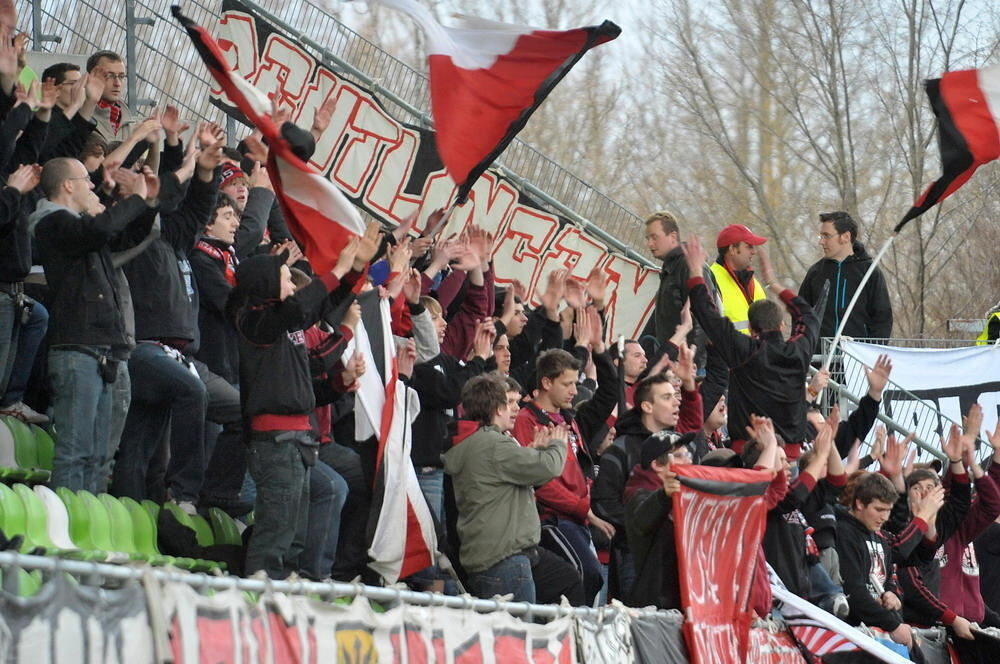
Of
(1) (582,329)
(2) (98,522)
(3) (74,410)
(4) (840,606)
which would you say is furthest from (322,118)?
(4) (840,606)

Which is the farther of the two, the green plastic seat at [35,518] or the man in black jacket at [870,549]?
the man in black jacket at [870,549]

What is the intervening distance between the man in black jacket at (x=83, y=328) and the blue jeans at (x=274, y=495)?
88 centimetres

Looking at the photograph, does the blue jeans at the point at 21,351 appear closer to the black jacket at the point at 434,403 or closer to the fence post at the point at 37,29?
the black jacket at the point at 434,403

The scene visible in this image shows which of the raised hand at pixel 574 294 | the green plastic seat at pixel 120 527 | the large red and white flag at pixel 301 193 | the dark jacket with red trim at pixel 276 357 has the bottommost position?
the green plastic seat at pixel 120 527

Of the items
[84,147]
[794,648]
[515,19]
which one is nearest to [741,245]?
[794,648]

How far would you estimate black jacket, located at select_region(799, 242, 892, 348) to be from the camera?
14812 millimetres

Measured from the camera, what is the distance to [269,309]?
27.1ft

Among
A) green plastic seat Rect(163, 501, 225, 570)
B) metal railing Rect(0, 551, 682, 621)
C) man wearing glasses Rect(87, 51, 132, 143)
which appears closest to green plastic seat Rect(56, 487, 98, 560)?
green plastic seat Rect(163, 501, 225, 570)

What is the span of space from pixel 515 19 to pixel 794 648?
2543 centimetres

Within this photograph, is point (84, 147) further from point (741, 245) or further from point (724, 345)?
point (741, 245)

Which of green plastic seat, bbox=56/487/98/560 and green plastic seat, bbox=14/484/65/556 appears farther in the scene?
green plastic seat, bbox=56/487/98/560

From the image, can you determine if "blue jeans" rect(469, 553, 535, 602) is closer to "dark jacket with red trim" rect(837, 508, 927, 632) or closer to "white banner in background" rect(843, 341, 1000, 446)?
"dark jacket with red trim" rect(837, 508, 927, 632)

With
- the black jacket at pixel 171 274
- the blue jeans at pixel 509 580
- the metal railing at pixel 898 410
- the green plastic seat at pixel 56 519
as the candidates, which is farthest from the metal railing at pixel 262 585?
the metal railing at pixel 898 410

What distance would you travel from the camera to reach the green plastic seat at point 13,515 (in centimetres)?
779
